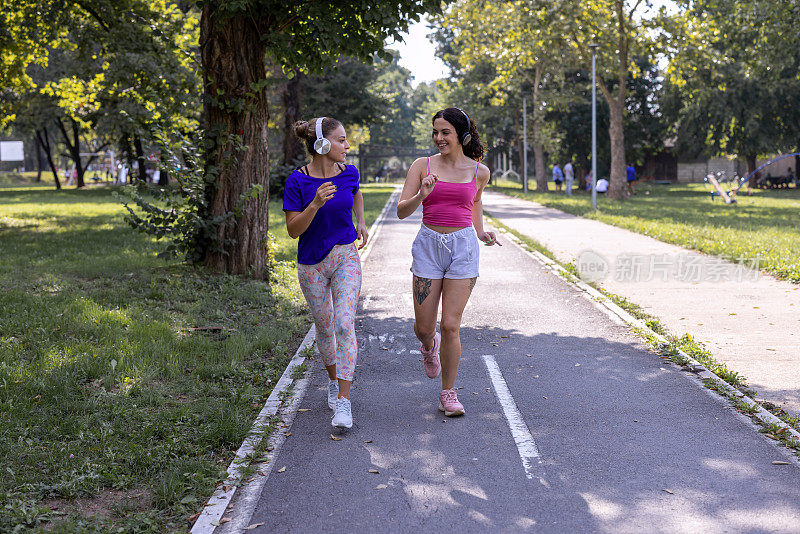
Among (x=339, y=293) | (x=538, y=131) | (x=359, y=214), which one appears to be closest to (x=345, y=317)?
(x=339, y=293)

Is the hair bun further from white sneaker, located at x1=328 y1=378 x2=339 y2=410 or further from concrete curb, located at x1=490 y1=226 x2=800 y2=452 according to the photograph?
concrete curb, located at x1=490 y1=226 x2=800 y2=452

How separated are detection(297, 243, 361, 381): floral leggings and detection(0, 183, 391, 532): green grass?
0.79 m

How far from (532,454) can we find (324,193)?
2.06m

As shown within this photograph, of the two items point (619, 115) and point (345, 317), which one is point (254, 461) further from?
point (619, 115)

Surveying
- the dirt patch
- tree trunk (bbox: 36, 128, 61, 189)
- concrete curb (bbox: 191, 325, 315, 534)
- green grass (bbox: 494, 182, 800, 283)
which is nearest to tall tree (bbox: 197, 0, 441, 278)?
concrete curb (bbox: 191, 325, 315, 534)

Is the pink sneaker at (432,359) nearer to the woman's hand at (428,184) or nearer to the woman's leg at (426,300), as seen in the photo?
the woman's leg at (426,300)

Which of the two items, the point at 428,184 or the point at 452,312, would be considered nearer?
the point at 428,184

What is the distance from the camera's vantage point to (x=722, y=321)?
9.04 metres

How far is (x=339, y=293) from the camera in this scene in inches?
223

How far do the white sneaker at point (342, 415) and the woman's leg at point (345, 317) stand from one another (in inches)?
2.0

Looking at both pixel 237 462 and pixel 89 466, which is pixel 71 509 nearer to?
pixel 89 466

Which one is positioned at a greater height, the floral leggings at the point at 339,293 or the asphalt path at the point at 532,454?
the floral leggings at the point at 339,293

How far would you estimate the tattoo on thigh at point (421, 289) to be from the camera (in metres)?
5.76

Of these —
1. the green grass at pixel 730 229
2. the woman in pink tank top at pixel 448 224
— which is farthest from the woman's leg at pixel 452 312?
the green grass at pixel 730 229
